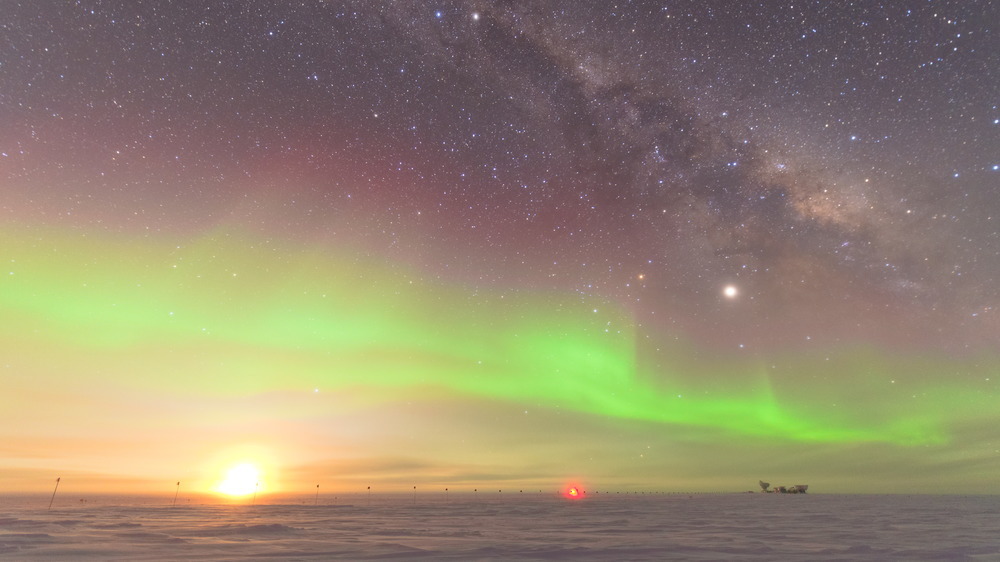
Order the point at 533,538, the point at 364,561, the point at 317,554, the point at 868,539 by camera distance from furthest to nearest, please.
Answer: the point at 533,538
the point at 868,539
the point at 317,554
the point at 364,561

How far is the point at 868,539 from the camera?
1412 inches

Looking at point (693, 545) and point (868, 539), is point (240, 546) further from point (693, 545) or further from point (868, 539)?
point (868, 539)

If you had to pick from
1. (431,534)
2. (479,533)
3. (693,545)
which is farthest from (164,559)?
(693,545)

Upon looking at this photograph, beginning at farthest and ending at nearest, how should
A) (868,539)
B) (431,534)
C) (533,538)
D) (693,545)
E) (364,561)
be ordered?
(431,534) < (533,538) < (868,539) < (693,545) < (364,561)

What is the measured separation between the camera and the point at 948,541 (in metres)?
35.0

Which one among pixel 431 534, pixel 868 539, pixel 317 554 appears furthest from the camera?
pixel 431 534

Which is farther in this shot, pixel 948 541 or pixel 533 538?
pixel 533 538

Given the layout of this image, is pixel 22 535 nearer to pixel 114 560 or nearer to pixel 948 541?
pixel 114 560

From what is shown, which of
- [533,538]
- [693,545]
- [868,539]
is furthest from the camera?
[533,538]

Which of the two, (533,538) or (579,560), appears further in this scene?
(533,538)

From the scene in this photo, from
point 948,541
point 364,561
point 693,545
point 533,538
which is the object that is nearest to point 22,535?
point 364,561

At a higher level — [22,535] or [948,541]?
[948,541]

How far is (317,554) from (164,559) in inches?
305

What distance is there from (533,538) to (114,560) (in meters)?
26.2
